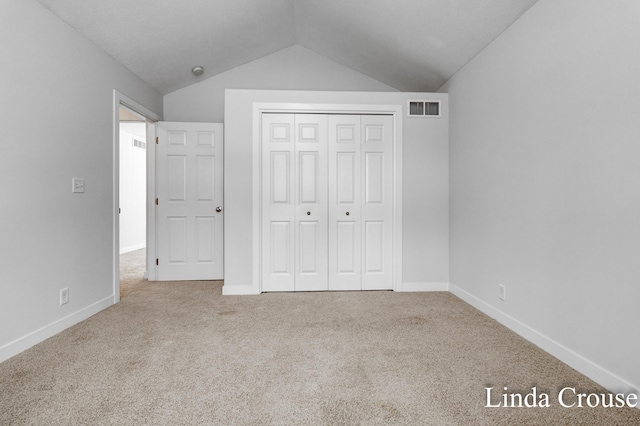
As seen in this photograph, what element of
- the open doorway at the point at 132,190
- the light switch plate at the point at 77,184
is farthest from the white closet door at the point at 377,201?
the open doorway at the point at 132,190

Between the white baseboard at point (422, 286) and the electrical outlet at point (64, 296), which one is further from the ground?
the electrical outlet at point (64, 296)

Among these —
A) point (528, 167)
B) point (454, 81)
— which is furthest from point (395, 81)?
point (528, 167)

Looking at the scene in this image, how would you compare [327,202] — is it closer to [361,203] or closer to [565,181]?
[361,203]

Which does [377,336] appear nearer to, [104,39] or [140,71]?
[104,39]

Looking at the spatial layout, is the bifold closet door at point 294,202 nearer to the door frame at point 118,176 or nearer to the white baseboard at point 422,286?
the white baseboard at point 422,286

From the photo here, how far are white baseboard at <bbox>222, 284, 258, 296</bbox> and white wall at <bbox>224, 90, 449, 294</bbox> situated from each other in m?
0.01

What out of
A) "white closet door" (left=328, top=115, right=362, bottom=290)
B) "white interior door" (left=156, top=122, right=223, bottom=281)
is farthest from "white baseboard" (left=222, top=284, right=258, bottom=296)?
"white closet door" (left=328, top=115, right=362, bottom=290)

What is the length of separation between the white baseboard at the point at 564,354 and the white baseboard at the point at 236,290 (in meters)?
2.32

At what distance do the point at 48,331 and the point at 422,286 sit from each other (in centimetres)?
340

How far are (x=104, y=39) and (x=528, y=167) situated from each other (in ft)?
12.2

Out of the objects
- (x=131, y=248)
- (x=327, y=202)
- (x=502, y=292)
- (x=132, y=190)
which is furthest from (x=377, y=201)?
(x=132, y=190)

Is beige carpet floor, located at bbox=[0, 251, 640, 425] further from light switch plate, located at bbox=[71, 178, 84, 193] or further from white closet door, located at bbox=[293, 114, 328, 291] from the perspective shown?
light switch plate, located at bbox=[71, 178, 84, 193]

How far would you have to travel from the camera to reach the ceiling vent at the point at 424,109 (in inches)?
140

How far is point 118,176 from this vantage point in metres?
3.15
